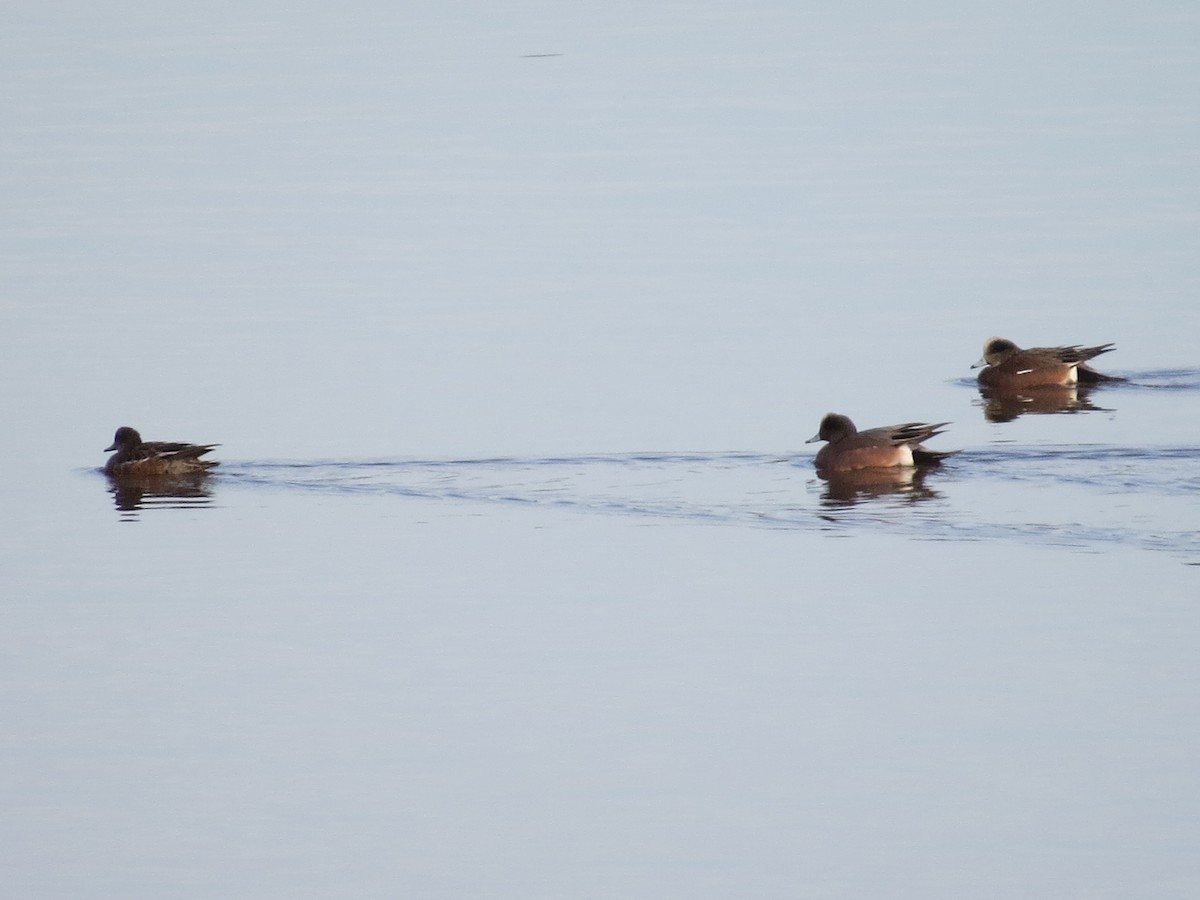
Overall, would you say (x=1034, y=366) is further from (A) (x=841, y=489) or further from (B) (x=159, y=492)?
(B) (x=159, y=492)

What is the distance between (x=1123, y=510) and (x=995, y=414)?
4134 mm

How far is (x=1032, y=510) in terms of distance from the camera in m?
13.9

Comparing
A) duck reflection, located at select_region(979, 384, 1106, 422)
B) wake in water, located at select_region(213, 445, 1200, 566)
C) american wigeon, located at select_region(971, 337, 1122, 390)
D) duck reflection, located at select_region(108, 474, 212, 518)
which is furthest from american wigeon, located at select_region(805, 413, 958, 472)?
duck reflection, located at select_region(108, 474, 212, 518)

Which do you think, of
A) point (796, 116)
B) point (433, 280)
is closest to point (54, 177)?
point (433, 280)

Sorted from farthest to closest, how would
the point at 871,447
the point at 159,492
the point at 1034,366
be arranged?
the point at 1034,366
the point at 159,492
the point at 871,447

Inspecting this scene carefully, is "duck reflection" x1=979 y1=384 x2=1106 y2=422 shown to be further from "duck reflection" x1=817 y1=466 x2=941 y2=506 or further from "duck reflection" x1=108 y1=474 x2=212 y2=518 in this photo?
"duck reflection" x1=108 y1=474 x2=212 y2=518

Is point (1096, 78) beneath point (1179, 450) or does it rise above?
above

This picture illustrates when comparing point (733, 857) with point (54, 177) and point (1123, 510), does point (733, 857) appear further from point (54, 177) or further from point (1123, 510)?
point (54, 177)

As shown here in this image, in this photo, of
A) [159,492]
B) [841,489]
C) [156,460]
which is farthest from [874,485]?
[156,460]

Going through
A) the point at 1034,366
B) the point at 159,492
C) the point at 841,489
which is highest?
the point at 1034,366

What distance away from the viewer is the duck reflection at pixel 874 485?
48.3 ft

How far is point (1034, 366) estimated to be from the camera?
18.5 metres

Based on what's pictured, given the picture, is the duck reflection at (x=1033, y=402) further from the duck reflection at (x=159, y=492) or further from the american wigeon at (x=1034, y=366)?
the duck reflection at (x=159, y=492)

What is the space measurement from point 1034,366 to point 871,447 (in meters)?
3.59
